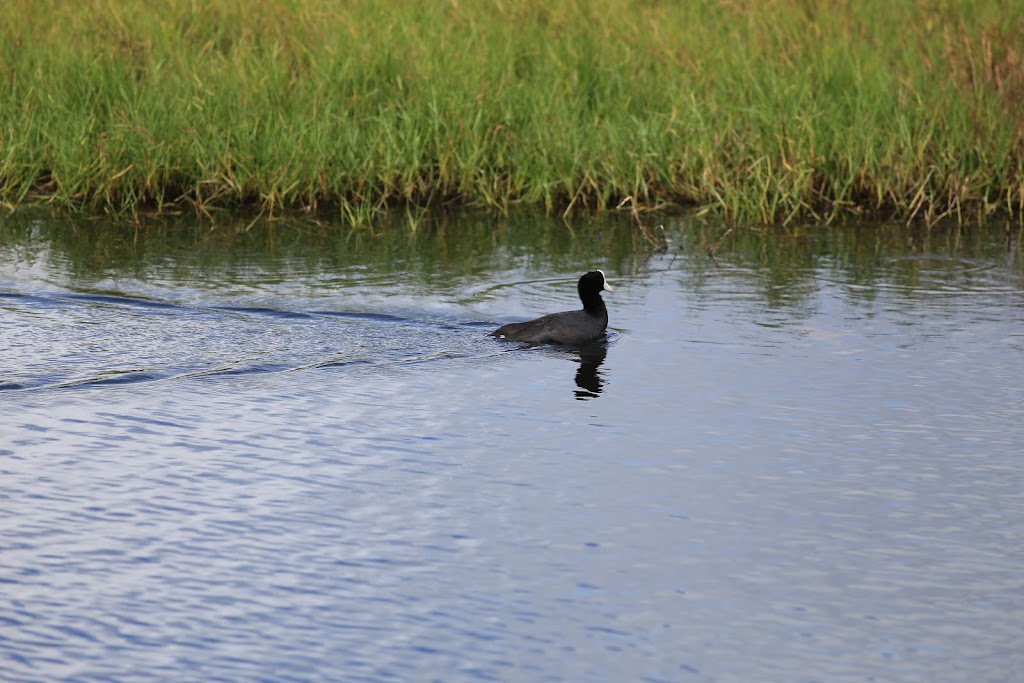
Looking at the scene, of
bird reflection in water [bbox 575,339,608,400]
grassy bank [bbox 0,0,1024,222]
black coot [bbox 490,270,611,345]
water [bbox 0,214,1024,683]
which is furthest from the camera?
grassy bank [bbox 0,0,1024,222]

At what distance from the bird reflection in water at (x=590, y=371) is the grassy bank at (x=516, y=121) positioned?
12.4ft

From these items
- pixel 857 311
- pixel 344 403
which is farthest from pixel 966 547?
pixel 857 311

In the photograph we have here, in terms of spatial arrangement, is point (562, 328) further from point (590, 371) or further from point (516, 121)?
point (516, 121)

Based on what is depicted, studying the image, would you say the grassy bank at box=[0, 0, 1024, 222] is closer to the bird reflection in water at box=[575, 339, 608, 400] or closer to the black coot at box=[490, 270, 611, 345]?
the black coot at box=[490, 270, 611, 345]

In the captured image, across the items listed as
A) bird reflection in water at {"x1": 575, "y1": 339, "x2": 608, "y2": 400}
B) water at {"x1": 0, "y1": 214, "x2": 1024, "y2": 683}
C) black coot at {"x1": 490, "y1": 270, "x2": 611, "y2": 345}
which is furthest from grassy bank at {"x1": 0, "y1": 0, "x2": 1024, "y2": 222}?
bird reflection in water at {"x1": 575, "y1": 339, "x2": 608, "y2": 400}

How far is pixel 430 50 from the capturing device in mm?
13141

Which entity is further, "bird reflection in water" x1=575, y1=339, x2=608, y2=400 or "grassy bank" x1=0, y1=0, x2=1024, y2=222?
"grassy bank" x1=0, y1=0, x2=1024, y2=222

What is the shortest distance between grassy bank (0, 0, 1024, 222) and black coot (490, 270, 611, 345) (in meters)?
3.51

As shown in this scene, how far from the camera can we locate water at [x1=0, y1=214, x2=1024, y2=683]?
4.66m

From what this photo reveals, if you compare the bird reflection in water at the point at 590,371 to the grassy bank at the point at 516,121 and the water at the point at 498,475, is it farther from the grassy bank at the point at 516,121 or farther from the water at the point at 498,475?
the grassy bank at the point at 516,121

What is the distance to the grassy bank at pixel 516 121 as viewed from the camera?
39.3ft

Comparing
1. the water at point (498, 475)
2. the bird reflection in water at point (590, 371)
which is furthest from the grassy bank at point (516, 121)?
the bird reflection in water at point (590, 371)

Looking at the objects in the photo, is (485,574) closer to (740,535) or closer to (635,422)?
(740,535)

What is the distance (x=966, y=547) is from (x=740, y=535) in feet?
2.59
